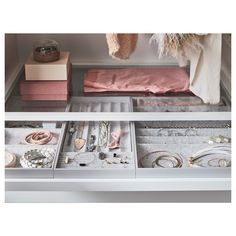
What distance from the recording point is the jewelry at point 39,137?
151 centimetres

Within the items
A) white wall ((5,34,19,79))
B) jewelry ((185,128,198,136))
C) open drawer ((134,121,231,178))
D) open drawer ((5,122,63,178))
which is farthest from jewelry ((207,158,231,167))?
white wall ((5,34,19,79))

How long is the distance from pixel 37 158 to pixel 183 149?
466mm

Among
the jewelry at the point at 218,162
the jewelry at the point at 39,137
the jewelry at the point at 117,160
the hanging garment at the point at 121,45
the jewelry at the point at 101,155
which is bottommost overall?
the jewelry at the point at 218,162

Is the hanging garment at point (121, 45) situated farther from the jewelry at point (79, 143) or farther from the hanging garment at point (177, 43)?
the jewelry at point (79, 143)

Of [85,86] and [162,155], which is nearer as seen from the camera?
[162,155]

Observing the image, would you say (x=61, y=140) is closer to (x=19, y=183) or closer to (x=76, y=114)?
(x=76, y=114)

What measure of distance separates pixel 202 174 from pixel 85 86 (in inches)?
26.5

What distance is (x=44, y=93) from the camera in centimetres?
176

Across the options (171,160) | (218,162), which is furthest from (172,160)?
(218,162)

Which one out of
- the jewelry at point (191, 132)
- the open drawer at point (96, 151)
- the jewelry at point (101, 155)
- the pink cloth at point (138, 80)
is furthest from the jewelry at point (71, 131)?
the jewelry at point (191, 132)

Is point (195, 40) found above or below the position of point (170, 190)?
above

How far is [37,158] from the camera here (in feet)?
4.64

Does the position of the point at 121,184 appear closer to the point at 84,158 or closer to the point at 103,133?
the point at 84,158
